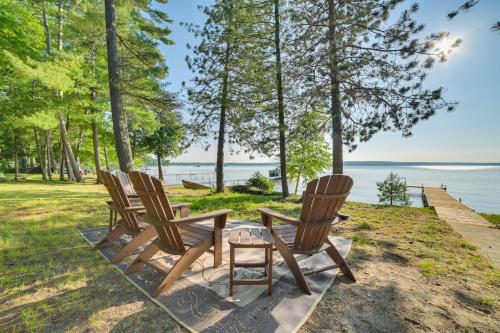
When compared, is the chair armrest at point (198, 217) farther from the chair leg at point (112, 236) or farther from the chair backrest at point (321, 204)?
the chair leg at point (112, 236)

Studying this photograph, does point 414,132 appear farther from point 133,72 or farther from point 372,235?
point 133,72

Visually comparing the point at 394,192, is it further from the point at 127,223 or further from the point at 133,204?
the point at 127,223

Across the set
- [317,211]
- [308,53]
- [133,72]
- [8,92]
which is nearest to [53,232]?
[317,211]

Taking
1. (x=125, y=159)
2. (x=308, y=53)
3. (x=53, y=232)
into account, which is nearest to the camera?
(x=53, y=232)

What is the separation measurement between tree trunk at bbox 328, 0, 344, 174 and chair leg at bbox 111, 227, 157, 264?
5.51 meters

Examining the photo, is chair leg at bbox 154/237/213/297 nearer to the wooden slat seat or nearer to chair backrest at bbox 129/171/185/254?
chair backrest at bbox 129/171/185/254

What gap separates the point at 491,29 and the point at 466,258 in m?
3.01

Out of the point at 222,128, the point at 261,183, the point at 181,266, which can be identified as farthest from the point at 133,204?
the point at 261,183

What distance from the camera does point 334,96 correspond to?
654 centimetres

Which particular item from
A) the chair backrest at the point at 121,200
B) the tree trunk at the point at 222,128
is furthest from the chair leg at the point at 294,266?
the tree trunk at the point at 222,128

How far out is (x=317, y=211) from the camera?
7.56ft

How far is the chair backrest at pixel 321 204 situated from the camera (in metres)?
2.29

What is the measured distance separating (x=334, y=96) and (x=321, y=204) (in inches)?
203

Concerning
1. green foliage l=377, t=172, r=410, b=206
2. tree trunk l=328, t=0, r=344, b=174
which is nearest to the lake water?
green foliage l=377, t=172, r=410, b=206
